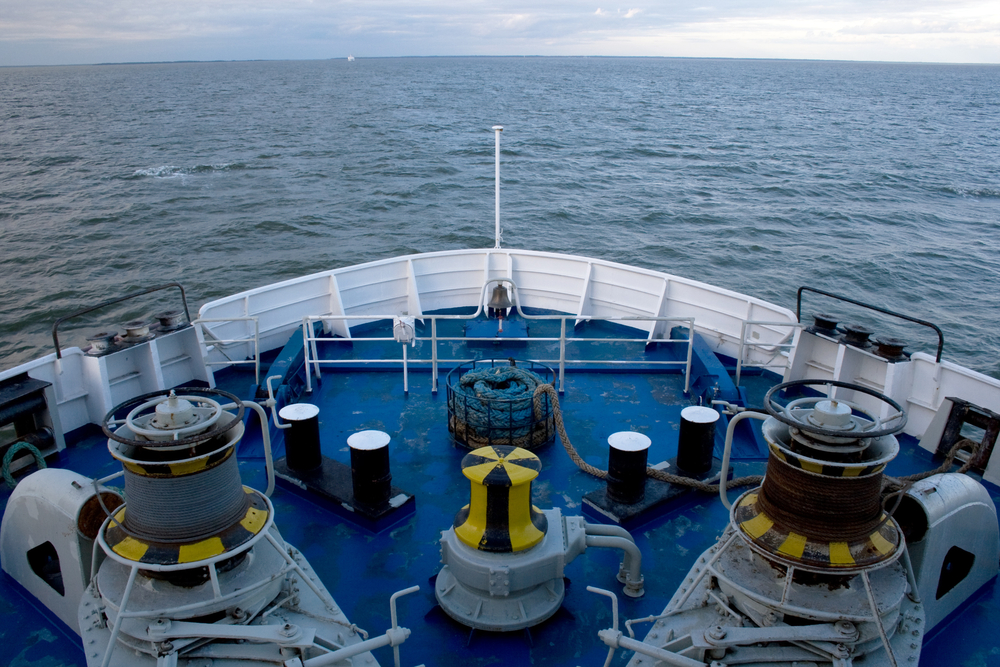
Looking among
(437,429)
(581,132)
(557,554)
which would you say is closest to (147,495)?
(557,554)

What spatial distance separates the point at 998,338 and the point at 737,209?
41.9ft

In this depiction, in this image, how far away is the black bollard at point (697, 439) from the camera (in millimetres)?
6520

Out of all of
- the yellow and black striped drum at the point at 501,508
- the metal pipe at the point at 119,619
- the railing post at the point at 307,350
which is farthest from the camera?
the railing post at the point at 307,350

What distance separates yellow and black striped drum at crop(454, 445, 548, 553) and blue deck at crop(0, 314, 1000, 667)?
0.80 metres

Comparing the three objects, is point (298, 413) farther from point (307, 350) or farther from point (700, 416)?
point (700, 416)

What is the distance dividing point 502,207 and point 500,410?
854 inches

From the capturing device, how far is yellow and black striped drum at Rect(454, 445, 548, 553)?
4730 mm

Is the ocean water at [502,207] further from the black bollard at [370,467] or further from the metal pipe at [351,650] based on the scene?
the metal pipe at [351,650]

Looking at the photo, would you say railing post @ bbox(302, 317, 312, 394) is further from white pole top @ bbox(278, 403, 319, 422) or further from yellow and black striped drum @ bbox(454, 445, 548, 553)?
yellow and black striped drum @ bbox(454, 445, 548, 553)

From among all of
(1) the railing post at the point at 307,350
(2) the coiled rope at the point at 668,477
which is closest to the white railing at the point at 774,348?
(2) the coiled rope at the point at 668,477

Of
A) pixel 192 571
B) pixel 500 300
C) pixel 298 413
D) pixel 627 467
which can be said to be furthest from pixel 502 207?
pixel 192 571

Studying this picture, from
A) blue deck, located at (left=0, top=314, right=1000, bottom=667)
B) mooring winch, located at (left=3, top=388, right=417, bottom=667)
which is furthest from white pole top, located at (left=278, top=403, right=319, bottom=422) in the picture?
mooring winch, located at (left=3, top=388, right=417, bottom=667)

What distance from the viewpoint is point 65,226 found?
83.1ft

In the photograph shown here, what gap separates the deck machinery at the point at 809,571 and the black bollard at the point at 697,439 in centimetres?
246
